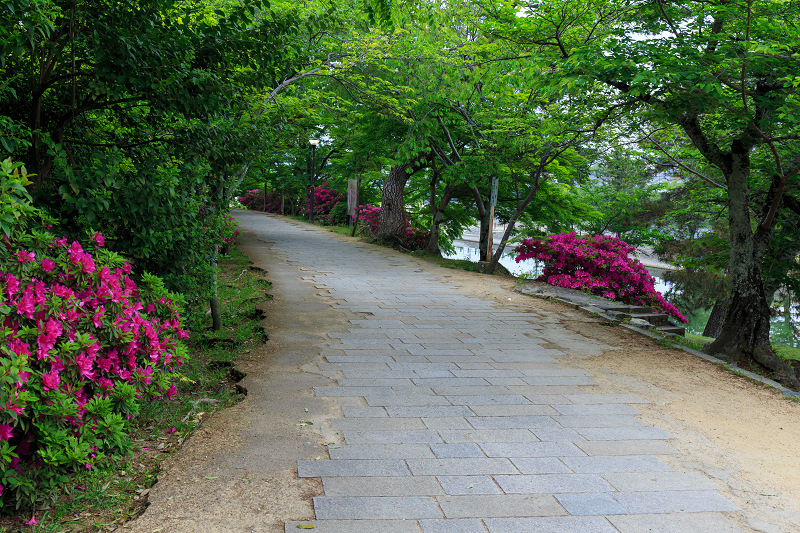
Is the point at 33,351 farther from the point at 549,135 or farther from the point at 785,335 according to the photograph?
the point at 785,335

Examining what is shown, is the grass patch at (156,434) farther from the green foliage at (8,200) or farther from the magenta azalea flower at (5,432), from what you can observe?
the green foliage at (8,200)

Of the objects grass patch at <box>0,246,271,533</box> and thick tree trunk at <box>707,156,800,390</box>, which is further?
thick tree trunk at <box>707,156,800,390</box>

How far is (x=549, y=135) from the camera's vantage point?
11.8 metres

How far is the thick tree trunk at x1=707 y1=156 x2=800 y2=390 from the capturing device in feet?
24.9

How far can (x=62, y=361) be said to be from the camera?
2.87 meters

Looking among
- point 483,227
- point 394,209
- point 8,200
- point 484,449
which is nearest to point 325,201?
point 394,209

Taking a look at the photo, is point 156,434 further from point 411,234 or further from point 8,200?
point 411,234

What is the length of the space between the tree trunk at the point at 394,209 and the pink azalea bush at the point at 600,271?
306 inches

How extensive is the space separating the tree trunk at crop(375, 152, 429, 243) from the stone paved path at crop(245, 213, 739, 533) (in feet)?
40.6

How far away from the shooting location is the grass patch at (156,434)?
112 inches

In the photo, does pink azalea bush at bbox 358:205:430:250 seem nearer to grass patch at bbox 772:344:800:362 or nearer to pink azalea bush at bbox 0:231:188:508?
grass patch at bbox 772:344:800:362

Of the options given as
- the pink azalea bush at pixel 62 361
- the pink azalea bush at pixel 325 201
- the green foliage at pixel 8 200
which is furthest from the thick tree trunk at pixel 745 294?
the pink azalea bush at pixel 325 201

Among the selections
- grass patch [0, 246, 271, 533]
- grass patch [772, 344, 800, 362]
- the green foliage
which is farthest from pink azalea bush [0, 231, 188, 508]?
grass patch [772, 344, 800, 362]

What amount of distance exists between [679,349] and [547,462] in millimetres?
4011
